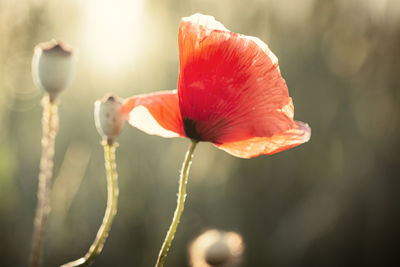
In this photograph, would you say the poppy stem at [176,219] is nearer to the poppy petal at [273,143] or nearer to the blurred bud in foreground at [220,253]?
the poppy petal at [273,143]

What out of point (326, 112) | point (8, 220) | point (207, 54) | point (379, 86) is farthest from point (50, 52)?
point (379, 86)

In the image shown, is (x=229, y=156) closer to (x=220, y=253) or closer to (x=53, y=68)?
(x=220, y=253)

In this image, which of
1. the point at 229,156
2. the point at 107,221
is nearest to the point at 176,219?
the point at 107,221

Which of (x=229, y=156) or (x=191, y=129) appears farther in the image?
(x=229, y=156)

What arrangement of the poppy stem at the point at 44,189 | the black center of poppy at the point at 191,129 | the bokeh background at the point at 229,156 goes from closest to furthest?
the poppy stem at the point at 44,189 < the black center of poppy at the point at 191,129 < the bokeh background at the point at 229,156

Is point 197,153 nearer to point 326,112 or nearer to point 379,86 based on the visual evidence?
point 326,112

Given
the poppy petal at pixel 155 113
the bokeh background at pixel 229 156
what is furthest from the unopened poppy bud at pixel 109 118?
the bokeh background at pixel 229 156

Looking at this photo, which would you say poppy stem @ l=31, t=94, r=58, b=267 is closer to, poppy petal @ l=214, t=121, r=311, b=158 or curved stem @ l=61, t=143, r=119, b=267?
curved stem @ l=61, t=143, r=119, b=267
